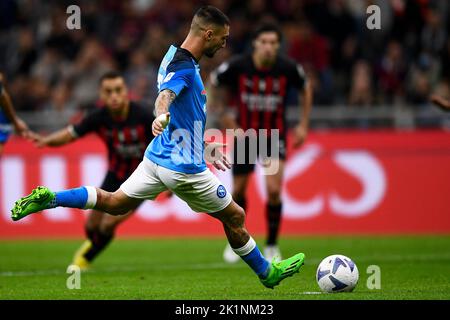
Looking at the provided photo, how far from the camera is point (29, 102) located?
17234mm

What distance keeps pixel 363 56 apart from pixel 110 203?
10.2m

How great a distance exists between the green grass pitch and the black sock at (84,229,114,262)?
184 mm

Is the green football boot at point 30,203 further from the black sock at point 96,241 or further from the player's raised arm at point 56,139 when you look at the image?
the player's raised arm at point 56,139

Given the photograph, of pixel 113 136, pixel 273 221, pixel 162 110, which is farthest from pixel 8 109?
pixel 162 110

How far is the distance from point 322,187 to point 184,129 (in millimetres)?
7885

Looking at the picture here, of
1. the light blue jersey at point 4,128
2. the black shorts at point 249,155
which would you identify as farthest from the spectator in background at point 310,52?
the light blue jersey at point 4,128

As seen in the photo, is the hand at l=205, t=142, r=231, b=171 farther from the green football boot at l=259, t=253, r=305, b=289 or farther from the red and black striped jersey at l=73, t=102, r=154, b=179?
the red and black striped jersey at l=73, t=102, r=154, b=179

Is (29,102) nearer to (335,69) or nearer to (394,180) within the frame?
(335,69)

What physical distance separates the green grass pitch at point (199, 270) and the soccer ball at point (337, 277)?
4.0 inches

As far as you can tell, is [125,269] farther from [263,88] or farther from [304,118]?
[304,118]

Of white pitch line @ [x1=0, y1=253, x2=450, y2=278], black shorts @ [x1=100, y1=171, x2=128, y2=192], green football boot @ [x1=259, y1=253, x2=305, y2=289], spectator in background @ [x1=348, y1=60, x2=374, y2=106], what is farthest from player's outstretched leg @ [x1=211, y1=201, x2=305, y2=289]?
spectator in background @ [x1=348, y1=60, x2=374, y2=106]

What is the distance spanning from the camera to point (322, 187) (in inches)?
598

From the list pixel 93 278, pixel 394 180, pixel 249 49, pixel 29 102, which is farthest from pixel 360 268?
pixel 29 102

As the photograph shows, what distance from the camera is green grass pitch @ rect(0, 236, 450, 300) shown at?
787cm
